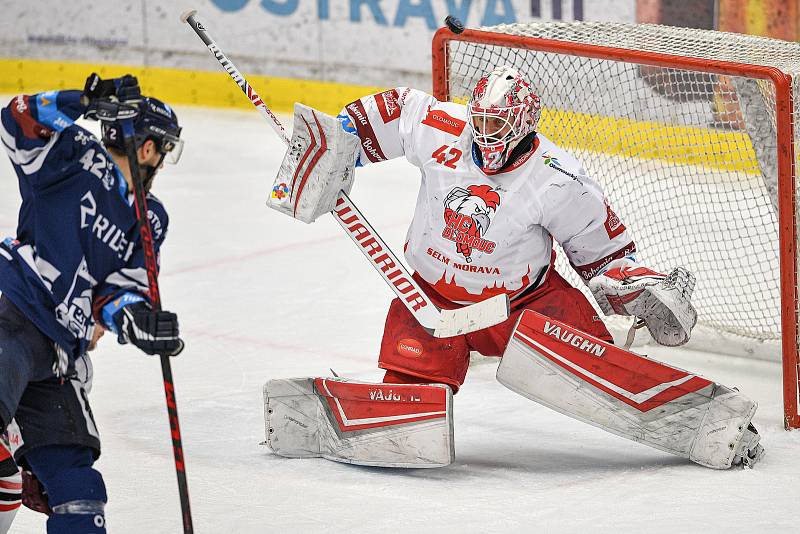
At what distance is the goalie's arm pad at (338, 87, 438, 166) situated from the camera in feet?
12.5

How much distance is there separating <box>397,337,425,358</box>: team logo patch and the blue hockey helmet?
108 centimetres

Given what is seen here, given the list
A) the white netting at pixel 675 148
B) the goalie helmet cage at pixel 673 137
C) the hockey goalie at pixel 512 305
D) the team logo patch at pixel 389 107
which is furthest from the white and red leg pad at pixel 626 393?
the white netting at pixel 675 148

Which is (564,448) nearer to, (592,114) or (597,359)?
(597,359)

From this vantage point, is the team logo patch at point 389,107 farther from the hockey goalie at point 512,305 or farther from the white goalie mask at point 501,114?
the white goalie mask at point 501,114

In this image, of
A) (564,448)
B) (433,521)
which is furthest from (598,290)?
(433,521)

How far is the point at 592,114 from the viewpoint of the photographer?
16.0 feet

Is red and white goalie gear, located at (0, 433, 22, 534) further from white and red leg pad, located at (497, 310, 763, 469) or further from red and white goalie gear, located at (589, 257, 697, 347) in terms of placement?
red and white goalie gear, located at (589, 257, 697, 347)

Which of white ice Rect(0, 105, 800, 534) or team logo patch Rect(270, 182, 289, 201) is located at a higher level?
team logo patch Rect(270, 182, 289, 201)

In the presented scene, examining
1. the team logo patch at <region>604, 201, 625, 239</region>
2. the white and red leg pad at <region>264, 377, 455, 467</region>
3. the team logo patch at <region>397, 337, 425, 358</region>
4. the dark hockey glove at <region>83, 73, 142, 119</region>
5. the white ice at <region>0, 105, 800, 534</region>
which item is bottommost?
the white ice at <region>0, 105, 800, 534</region>

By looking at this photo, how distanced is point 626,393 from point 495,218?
550 millimetres

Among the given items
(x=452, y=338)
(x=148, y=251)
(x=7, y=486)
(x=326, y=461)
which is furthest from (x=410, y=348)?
(x=7, y=486)

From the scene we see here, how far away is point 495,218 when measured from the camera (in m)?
3.60

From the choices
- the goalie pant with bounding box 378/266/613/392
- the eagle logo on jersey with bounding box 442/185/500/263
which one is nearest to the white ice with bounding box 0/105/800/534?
the goalie pant with bounding box 378/266/613/392

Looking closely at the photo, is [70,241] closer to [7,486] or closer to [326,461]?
[7,486]
